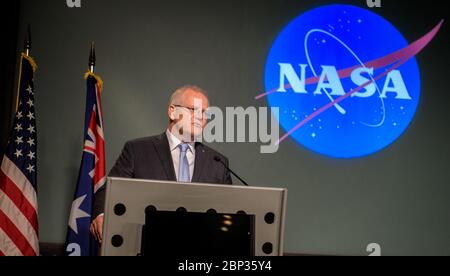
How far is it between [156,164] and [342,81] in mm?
1761

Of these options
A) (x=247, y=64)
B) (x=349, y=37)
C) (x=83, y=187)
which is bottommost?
(x=83, y=187)

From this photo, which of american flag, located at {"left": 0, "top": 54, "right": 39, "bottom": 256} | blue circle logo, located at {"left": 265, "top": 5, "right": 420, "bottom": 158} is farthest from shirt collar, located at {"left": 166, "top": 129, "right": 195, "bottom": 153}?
blue circle logo, located at {"left": 265, "top": 5, "right": 420, "bottom": 158}

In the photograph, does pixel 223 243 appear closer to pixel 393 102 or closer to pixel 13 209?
pixel 13 209

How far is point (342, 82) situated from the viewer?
3846mm

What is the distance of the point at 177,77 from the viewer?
370 centimetres

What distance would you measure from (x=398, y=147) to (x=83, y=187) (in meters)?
2.36

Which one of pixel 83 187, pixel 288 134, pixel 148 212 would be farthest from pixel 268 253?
pixel 288 134

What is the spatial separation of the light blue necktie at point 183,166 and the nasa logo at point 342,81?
3.72ft

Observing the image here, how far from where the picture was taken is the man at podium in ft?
9.08

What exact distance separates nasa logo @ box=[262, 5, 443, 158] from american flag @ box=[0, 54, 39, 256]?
5.50 feet

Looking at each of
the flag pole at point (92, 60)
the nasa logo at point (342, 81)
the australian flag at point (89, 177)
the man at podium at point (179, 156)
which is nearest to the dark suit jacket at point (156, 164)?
the man at podium at point (179, 156)

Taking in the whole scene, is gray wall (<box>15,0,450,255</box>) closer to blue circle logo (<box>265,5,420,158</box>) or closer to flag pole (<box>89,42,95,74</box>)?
blue circle logo (<box>265,5,420,158</box>)

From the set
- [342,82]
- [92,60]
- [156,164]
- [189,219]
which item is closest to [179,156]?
[156,164]

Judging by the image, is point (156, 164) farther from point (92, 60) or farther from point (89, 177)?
point (92, 60)
